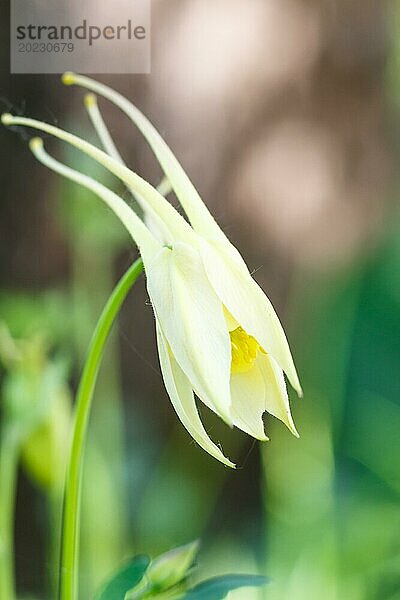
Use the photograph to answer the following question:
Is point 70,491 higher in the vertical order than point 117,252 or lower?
lower

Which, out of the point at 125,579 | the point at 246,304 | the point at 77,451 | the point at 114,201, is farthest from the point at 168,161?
the point at 125,579

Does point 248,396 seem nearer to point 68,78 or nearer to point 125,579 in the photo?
point 125,579

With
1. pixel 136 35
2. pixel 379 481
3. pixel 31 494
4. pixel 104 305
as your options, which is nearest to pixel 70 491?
pixel 31 494

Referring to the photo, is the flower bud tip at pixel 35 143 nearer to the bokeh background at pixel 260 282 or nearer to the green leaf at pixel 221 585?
the bokeh background at pixel 260 282

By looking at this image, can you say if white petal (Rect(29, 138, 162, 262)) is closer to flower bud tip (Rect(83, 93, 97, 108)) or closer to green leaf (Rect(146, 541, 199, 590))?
flower bud tip (Rect(83, 93, 97, 108))

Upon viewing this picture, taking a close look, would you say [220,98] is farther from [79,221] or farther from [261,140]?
[79,221]

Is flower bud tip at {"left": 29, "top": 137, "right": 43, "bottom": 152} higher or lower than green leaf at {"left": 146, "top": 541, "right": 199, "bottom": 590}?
higher

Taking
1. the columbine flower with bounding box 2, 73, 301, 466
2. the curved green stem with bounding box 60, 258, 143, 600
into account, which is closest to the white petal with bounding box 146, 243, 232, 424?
the columbine flower with bounding box 2, 73, 301, 466
